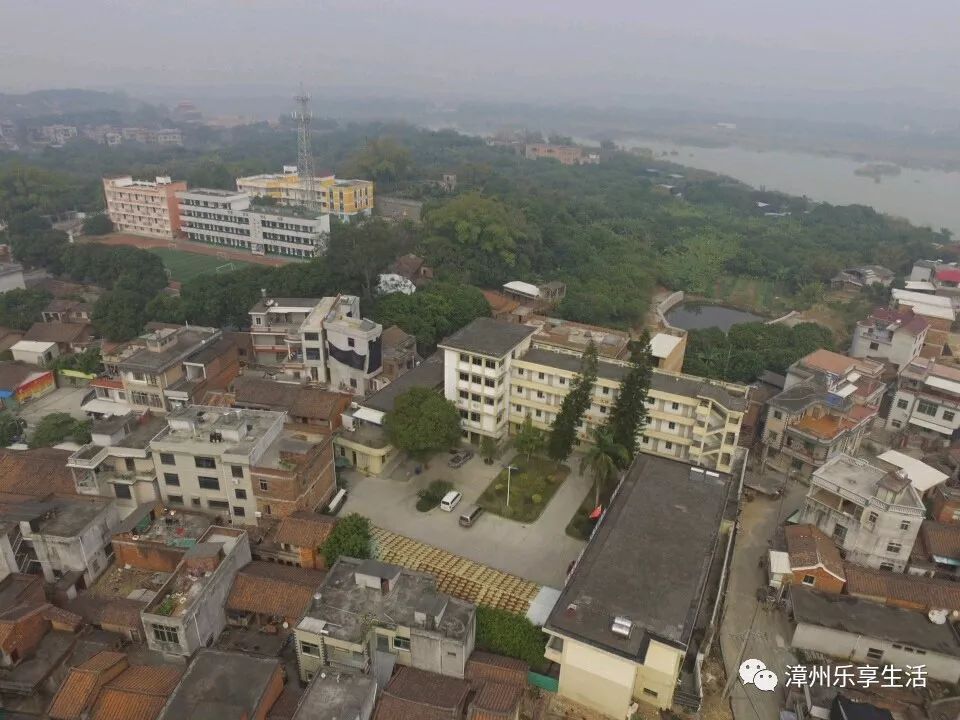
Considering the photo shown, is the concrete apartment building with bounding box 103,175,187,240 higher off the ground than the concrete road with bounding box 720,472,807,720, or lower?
higher

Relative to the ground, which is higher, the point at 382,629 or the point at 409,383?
the point at 409,383

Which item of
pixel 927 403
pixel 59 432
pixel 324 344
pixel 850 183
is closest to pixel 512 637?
pixel 324 344

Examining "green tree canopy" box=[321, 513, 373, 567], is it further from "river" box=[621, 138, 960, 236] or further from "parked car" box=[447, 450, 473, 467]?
"river" box=[621, 138, 960, 236]

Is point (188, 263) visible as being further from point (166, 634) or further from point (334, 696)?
point (334, 696)

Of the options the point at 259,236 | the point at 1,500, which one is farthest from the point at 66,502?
the point at 259,236

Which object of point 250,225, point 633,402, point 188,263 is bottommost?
point 188,263

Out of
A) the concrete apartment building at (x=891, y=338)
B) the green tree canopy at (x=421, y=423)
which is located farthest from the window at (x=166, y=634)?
the concrete apartment building at (x=891, y=338)

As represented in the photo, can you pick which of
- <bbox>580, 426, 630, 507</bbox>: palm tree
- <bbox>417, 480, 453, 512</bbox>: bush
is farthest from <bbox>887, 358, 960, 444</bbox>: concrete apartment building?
<bbox>417, 480, 453, 512</bbox>: bush
